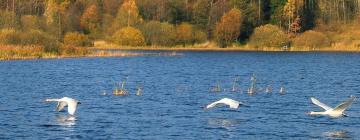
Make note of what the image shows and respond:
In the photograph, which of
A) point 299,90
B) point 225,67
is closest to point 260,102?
point 299,90

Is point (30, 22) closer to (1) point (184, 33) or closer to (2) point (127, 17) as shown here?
(2) point (127, 17)

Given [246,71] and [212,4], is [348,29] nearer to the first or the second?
[212,4]

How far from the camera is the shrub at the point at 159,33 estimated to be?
111875 millimetres

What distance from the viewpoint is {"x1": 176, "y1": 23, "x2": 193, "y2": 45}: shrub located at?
113m

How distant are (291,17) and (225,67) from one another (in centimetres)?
4589

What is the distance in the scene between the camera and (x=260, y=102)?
1443 inches

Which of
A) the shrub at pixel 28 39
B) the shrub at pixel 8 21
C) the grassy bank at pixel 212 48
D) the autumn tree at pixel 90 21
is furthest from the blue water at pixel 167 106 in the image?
the autumn tree at pixel 90 21

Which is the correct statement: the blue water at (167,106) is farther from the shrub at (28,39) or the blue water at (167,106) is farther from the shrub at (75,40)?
the shrub at (75,40)

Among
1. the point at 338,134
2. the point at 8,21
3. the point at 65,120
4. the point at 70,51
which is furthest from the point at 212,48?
the point at 338,134

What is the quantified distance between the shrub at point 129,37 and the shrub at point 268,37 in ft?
50.7

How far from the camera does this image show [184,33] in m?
113

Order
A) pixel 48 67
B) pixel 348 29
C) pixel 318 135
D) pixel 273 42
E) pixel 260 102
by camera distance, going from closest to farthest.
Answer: pixel 318 135
pixel 260 102
pixel 48 67
pixel 273 42
pixel 348 29

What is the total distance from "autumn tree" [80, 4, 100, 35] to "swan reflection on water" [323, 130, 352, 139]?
3791 inches

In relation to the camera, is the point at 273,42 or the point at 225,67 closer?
the point at 225,67
